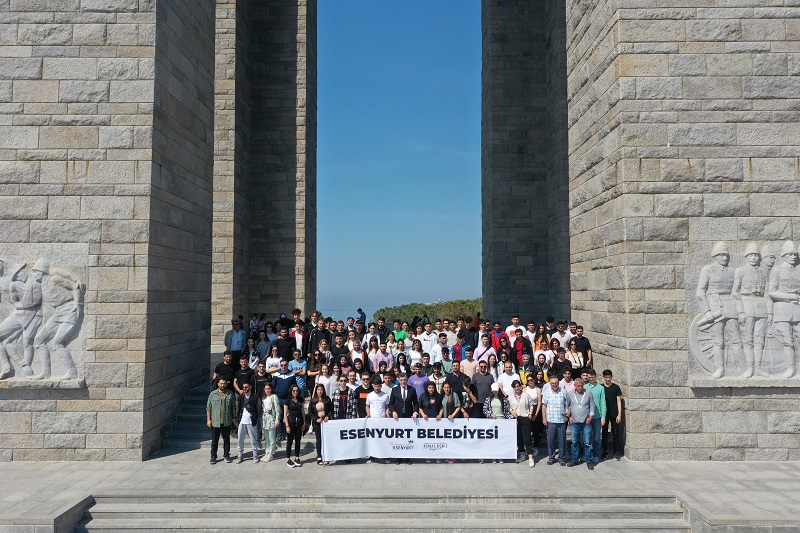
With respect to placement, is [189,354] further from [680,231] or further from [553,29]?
[553,29]

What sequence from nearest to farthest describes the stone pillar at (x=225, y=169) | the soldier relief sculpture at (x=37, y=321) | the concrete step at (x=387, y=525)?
the concrete step at (x=387, y=525) < the soldier relief sculpture at (x=37, y=321) < the stone pillar at (x=225, y=169)

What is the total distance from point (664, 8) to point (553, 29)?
897 cm

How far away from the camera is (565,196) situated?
17172 millimetres

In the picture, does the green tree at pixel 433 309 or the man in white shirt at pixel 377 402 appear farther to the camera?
the green tree at pixel 433 309

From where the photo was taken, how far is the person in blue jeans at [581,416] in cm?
887

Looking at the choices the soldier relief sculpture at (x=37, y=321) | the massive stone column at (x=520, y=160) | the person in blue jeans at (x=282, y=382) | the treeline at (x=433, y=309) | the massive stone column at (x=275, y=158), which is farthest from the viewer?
the treeline at (x=433, y=309)

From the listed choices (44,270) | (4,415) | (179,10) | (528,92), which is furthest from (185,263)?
(528,92)

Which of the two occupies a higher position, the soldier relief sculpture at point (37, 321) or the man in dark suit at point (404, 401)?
the soldier relief sculpture at point (37, 321)

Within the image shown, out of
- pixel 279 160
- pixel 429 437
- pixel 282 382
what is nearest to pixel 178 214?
pixel 282 382

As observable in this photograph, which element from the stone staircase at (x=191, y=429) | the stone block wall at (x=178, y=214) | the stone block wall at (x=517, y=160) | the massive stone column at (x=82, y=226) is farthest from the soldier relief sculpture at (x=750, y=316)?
the stone block wall at (x=517, y=160)

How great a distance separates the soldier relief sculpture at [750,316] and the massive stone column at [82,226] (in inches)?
340

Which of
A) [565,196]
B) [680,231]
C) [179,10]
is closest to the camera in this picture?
[680,231]

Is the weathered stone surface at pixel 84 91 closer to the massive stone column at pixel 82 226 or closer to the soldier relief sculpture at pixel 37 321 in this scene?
the massive stone column at pixel 82 226

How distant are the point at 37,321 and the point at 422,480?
6.32 m
